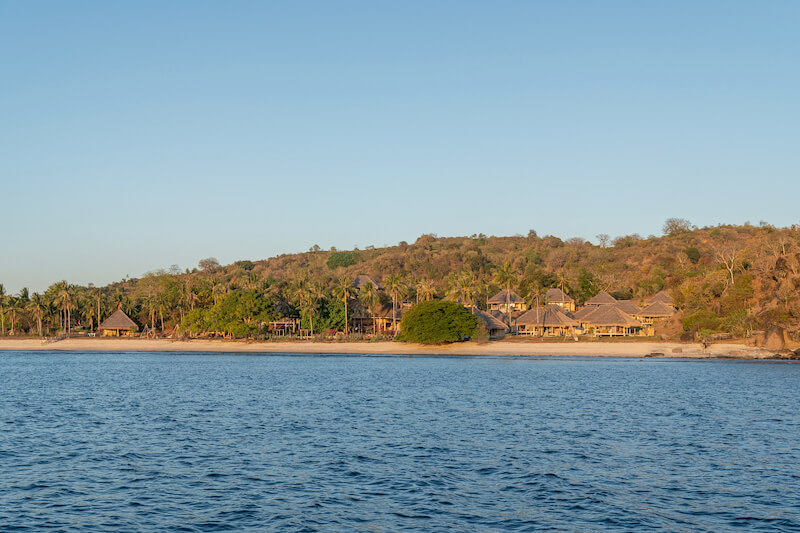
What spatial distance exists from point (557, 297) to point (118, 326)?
77294 millimetres

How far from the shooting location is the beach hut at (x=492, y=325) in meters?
Result: 104

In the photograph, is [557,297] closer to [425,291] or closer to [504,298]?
[504,298]

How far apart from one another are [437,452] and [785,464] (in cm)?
1237

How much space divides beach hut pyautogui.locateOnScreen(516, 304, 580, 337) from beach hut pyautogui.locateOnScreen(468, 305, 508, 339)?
4.47 m

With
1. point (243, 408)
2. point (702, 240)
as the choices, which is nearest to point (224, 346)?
point (243, 408)

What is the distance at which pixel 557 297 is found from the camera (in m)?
124

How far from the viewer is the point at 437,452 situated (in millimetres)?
26484

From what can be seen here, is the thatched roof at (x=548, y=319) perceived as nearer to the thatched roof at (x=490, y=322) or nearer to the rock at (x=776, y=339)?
the thatched roof at (x=490, y=322)

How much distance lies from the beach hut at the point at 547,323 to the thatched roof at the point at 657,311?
13672 millimetres

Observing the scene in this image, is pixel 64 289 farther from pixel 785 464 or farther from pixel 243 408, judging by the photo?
pixel 785 464

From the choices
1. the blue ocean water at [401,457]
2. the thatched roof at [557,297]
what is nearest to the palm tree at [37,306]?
the blue ocean water at [401,457]

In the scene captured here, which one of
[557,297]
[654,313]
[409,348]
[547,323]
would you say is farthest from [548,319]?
[409,348]

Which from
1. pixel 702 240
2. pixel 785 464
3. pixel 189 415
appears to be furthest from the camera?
pixel 702 240

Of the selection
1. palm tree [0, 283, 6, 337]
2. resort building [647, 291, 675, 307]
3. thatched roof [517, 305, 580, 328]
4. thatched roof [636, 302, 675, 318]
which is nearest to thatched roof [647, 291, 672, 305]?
resort building [647, 291, 675, 307]
